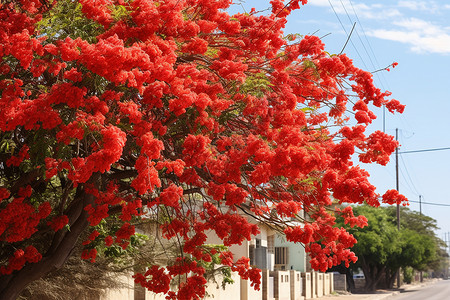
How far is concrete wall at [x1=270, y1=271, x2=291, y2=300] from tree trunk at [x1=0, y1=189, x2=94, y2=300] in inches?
692

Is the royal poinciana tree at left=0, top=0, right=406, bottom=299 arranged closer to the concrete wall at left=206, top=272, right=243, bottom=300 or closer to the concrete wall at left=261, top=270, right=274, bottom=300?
the concrete wall at left=206, top=272, right=243, bottom=300

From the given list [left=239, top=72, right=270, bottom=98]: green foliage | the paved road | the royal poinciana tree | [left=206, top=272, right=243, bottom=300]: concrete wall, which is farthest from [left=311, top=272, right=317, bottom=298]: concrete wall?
[left=239, top=72, right=270, bottom=98]: green foliage

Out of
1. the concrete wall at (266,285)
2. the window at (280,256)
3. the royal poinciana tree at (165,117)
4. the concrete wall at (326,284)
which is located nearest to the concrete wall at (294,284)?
the concrete wall at (266,285)

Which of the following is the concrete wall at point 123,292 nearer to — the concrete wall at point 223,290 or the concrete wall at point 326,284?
the concrete wall at point 223,290

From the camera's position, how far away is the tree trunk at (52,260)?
29.6 ft

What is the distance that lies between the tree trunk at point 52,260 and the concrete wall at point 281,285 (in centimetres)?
Result: 1758

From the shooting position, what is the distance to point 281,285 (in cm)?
2669

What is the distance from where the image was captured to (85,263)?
12.2m

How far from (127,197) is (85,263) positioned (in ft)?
11.3

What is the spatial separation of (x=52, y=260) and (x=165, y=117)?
257cm

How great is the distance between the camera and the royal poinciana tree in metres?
7.20

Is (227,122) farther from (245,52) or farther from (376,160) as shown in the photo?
(376,160)

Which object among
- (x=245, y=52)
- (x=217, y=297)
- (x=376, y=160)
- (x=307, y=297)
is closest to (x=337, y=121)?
(x=376, y=160)

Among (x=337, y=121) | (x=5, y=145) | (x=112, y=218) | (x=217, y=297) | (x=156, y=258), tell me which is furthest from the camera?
(x=217, y=297)
